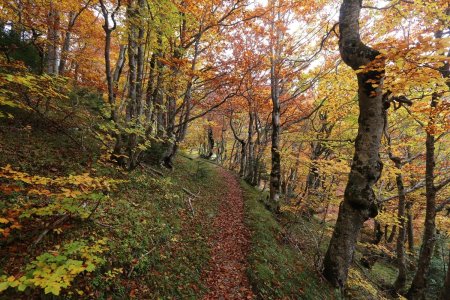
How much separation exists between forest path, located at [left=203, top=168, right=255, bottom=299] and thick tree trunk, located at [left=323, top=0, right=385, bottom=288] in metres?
2.96

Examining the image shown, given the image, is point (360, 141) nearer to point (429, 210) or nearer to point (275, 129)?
point (429, 210)

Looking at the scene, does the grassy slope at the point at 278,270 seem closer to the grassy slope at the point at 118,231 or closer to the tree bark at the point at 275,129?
the grassy slope at the point at 118,231

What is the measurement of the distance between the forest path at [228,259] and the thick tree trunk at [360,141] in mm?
2955

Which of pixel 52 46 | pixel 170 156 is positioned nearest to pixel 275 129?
pixel 170 156

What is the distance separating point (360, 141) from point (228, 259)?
17.4ft

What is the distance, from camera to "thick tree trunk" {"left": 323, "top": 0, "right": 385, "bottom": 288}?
19.4 feet

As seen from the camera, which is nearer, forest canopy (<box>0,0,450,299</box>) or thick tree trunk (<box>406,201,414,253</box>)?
forest canopy (<box>0,0,450,299</box>)

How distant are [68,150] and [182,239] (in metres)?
4.44

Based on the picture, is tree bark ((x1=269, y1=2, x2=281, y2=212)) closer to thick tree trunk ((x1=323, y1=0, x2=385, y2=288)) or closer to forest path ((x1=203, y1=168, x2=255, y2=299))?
forest path ((x1=203, y1=168, x2=255, y2=299))

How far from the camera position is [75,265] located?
9.84 feet

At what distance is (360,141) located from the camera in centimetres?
615

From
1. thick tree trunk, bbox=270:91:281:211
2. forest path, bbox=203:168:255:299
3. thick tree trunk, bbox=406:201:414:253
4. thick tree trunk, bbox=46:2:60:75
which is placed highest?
thick tree trunk, bbox=46:2:60:75

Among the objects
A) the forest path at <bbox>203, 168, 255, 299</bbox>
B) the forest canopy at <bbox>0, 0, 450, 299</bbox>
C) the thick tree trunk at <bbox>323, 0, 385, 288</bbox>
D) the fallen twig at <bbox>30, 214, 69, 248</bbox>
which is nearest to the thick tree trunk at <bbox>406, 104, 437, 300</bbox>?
the forest canopy at <bbox>0, 0, 450, 299</bbox>

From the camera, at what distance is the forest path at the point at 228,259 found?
6.25 meters
